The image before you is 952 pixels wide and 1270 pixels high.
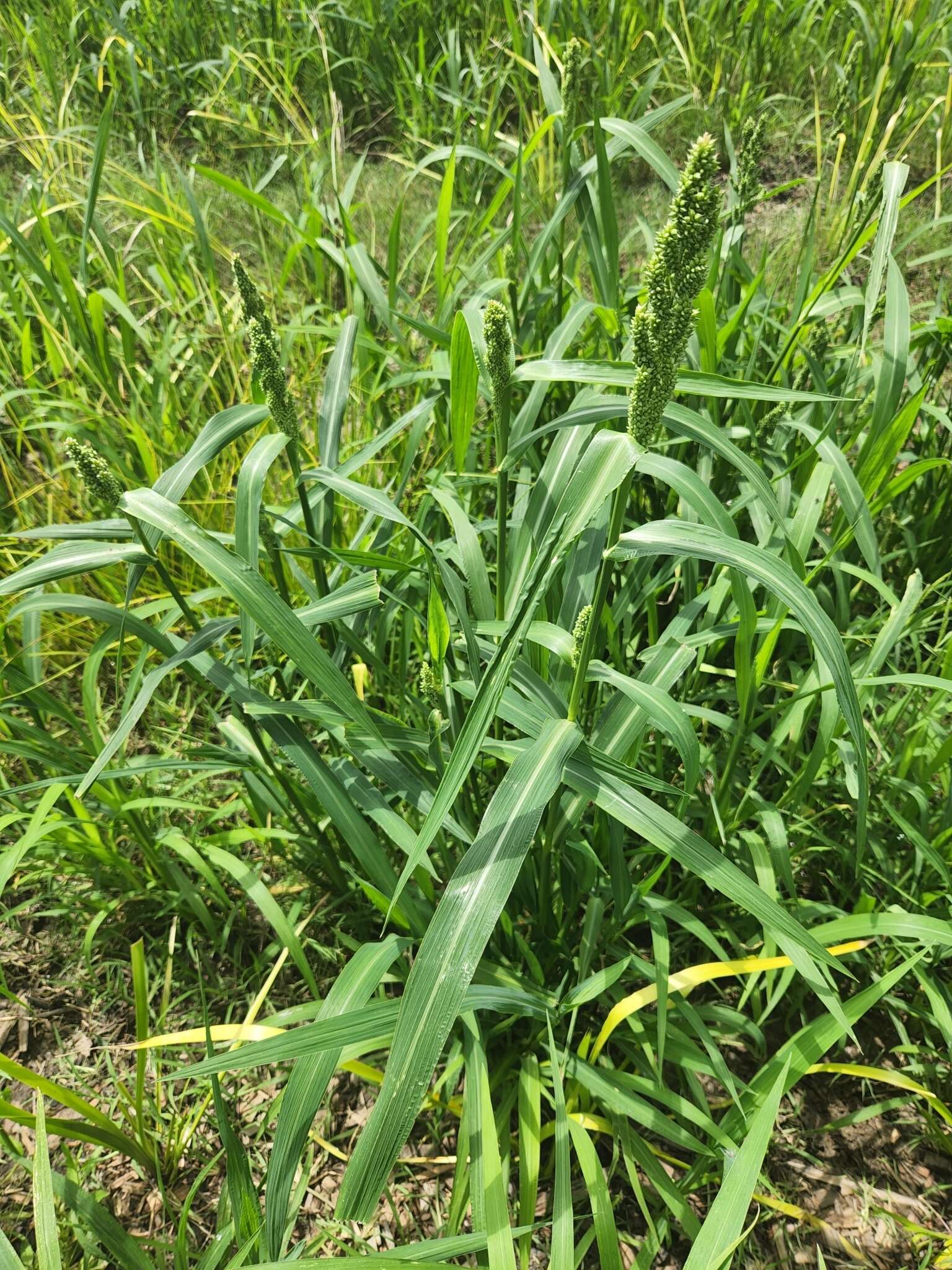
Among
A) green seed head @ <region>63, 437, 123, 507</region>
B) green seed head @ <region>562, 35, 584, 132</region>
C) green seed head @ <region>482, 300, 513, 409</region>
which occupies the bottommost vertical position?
green seed head @ <region>63, 437, 123, 507</region>

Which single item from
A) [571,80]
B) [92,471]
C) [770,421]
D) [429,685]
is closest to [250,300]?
[92,471]

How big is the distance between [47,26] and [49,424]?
3.69m

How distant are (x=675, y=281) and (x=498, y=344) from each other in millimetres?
284

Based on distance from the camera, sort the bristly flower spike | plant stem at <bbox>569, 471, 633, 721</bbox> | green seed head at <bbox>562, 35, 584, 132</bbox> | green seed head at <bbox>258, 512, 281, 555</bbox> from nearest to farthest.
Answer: the bristly flower spike → plant stem at <bbox>569, 471, 633, 721</bbox> → green seed head at <bbox>258, 512, 281, 555</bbox> → green seed head at <bbox>562, 35, 584, 132</bbox>

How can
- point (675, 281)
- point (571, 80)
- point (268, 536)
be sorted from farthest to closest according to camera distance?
point (571, 80) → point (268, 536) → point (675, 281)

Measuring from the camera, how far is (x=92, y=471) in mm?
941

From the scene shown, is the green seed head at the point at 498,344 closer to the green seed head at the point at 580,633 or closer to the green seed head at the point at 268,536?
the green seed head at the point at 580,633

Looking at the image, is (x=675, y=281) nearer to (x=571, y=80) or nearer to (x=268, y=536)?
(x=268, y=536)

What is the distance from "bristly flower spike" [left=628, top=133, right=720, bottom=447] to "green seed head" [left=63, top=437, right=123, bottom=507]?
26.1 inches

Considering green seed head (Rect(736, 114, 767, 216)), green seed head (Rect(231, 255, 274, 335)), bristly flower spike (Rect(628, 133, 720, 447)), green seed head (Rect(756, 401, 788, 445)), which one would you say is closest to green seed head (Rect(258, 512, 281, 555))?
green seed head (Rect(231, 255, 274, 335))

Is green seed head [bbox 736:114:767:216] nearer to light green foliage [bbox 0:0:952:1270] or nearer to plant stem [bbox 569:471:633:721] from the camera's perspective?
light green foliage [bbox 0:0:952:1270]

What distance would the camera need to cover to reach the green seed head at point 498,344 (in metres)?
0.89

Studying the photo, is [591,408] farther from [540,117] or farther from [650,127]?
[540,117]

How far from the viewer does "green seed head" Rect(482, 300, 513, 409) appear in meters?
0.89
